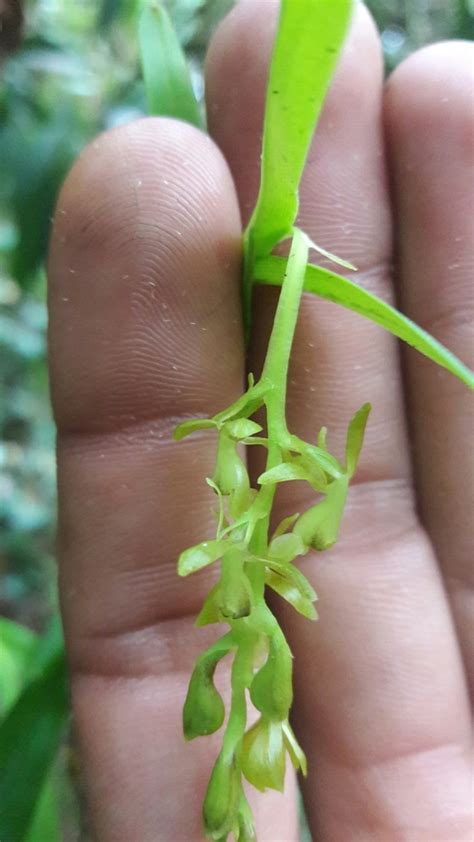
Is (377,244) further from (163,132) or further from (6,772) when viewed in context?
(6,772)

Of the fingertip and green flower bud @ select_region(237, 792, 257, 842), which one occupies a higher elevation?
the fingertip

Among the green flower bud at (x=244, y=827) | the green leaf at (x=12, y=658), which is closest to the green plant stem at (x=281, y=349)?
the green flower bud at (x=244, y=827)

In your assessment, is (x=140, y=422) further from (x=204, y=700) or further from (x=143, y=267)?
(x=204, y=700)

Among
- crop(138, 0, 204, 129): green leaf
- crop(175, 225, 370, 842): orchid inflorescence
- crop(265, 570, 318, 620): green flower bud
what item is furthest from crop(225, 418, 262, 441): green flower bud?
crop(138, 0, 204, 129): green leaf

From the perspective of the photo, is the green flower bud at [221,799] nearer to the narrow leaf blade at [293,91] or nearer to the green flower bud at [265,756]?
the green flower bud at [265,756]

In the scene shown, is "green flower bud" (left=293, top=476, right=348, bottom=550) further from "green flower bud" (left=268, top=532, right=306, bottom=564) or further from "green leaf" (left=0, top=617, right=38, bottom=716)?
"green leaf" (left=0, top=617, right=38, bottom=716)

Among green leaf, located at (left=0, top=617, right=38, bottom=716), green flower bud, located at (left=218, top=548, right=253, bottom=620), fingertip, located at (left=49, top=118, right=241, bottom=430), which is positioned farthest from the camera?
green leaf, located at (left=0, top=617, right=38, bottom=716)
